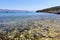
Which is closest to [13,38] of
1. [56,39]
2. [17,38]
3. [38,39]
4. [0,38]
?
[17,38]

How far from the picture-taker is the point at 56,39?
10.5 m

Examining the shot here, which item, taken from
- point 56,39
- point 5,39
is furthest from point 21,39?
point 56,39

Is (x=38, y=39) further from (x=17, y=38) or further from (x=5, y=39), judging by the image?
(x=5, y=39)

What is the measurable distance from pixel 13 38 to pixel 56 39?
3435mm

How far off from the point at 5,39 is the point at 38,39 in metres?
2.60

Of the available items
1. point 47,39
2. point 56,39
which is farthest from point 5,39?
point 56,39

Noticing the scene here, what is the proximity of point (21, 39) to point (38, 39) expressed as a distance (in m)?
1.36

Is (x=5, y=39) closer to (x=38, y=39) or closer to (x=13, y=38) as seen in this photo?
(x=13, y=38)

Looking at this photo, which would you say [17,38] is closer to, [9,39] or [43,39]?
[9,39]

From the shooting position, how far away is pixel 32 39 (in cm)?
1048

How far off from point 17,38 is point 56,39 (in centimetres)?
312

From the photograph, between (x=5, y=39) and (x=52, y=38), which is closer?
(x=5, y=39)

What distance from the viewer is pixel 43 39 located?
34.8 ft

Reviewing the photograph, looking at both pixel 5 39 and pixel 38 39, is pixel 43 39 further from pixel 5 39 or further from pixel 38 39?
pixel 5 39
